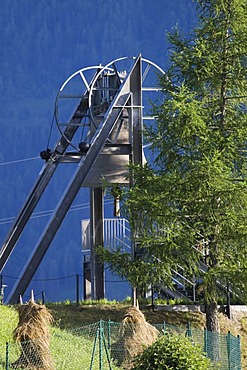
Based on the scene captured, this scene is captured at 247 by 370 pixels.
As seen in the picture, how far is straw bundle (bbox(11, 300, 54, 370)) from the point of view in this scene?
19.5 m

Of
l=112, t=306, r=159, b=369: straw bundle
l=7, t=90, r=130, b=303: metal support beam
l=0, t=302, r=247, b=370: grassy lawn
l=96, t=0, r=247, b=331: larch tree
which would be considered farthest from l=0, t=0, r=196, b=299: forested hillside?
l=112, t=306, r=159, b=369: straw bundle

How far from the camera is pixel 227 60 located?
28516mm

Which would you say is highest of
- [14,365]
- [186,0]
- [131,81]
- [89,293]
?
[186,0]

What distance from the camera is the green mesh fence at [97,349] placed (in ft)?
64.3

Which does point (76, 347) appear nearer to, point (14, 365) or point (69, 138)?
point (14, 365)

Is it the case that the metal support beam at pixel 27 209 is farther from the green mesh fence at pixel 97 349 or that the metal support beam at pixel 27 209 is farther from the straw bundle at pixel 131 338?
the straw bundle at pixel 131 338

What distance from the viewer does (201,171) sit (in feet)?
87.6

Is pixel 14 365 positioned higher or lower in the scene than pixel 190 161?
Answer: lower

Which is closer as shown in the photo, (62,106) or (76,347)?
(76,347)

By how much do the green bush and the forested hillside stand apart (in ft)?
99.7

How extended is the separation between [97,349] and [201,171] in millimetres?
6079

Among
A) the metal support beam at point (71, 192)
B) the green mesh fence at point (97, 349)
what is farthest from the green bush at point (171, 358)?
the metal support beam at point (71, 192)

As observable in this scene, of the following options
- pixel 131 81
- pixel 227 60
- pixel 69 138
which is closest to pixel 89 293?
A: pixel 69 138

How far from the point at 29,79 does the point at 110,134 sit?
1985 centimetres
